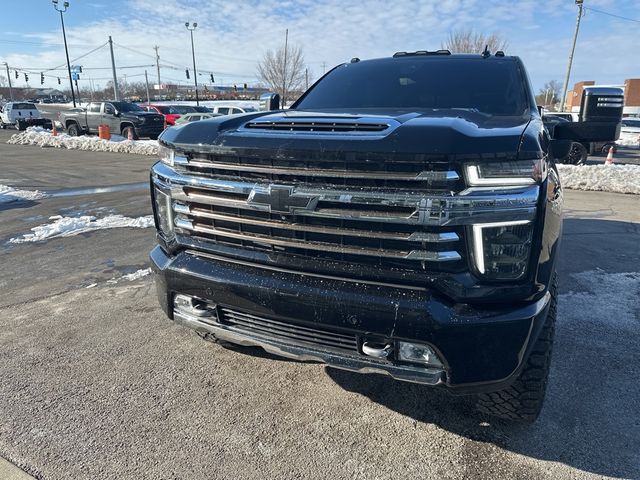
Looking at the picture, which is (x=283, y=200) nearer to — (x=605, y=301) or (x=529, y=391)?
(x=529, y=391)

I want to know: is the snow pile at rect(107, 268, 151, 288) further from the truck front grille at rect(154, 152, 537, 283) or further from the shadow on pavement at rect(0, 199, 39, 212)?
the shadow on pavement at rect(0, 199, 39, 212)

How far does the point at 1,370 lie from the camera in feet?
9.67

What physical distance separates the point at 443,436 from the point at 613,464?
774mm

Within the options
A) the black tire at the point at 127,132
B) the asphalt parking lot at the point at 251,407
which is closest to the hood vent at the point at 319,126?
the asphalt parking lot at the point at 251,407

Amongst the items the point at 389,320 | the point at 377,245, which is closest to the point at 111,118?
the point at 377,245

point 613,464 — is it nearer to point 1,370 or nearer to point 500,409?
point 500,409

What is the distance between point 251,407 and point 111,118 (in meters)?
21.1

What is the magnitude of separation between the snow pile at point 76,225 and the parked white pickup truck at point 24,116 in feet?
89.8

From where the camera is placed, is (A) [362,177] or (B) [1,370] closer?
(A) [362,177]

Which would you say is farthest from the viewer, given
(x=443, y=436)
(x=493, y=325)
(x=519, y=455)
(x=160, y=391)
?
(x=160, y=391)

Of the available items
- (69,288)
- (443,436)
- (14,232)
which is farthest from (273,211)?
(14,232)

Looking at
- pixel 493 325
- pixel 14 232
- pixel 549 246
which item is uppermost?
pixel 549 246

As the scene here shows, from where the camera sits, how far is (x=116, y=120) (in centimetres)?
2042

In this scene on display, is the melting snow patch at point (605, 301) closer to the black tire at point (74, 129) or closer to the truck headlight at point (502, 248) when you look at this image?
the truck headlight at point (502, 248)
